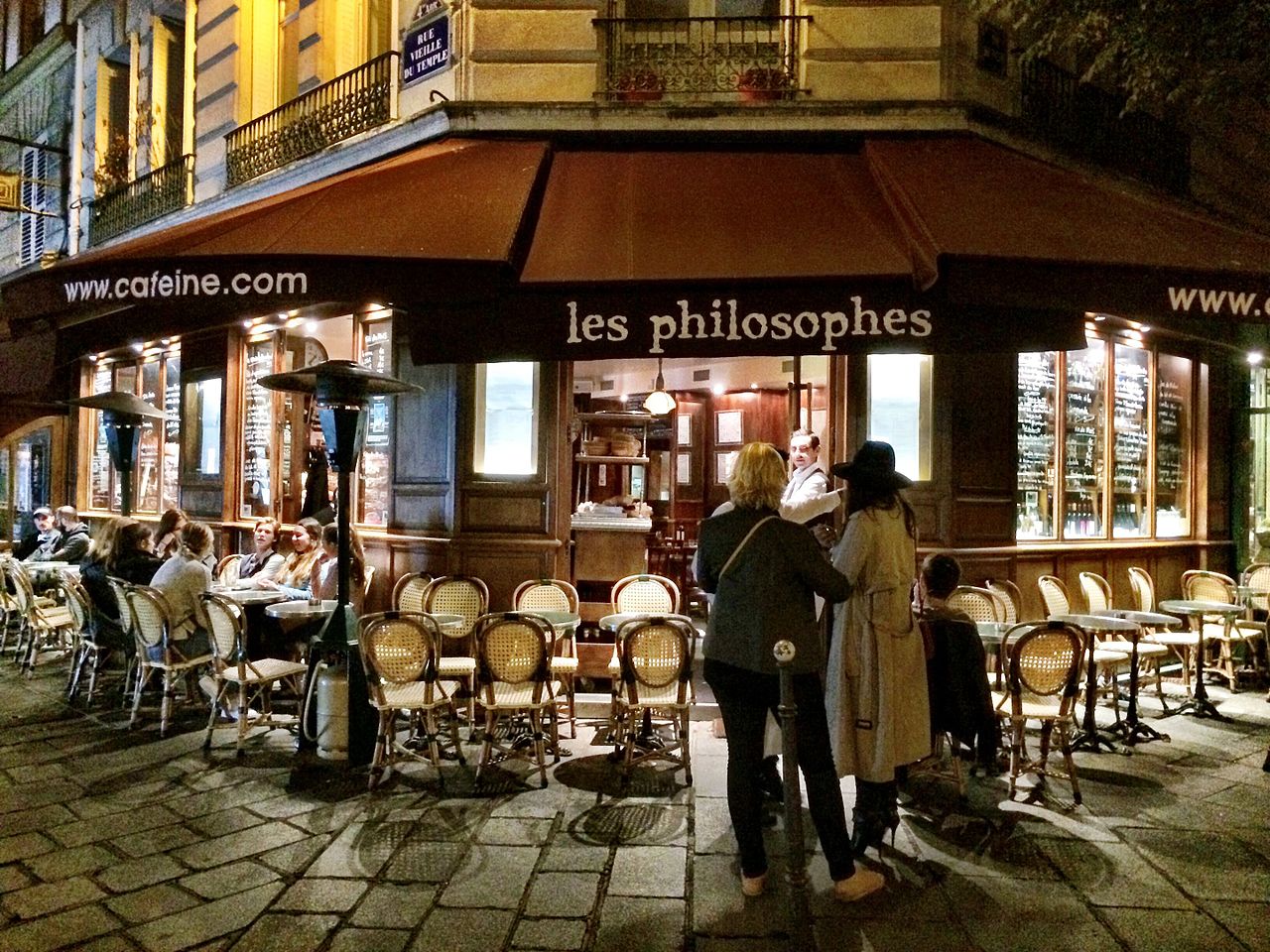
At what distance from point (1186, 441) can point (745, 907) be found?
8846mm

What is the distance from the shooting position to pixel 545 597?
7270mm

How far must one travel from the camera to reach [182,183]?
11047mm

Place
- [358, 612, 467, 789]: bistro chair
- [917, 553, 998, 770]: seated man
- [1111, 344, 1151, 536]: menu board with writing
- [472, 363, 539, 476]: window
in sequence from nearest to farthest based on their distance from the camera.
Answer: [917, 553, 998, 770]: seated man
[358, 612, 467, 789]: bistro chair
[472, 363, 539, 476]: window
[1111, 344, 1151, 536]: menu board with writing

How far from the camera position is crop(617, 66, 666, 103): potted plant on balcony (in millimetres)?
7363

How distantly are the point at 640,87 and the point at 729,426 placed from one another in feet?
20.3

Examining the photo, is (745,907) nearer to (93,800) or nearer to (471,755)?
(471,755)

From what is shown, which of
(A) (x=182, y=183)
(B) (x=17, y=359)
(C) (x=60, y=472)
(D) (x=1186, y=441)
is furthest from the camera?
(C) (x=60, y=472)

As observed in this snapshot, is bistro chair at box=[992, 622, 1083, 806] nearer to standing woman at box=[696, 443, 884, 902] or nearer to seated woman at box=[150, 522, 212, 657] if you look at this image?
standing woman at box=[696, 443, 884, 902]

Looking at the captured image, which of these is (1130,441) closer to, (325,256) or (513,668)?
(513,668)

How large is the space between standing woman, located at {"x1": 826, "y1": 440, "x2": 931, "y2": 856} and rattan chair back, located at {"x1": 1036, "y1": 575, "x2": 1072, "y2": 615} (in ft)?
14.0

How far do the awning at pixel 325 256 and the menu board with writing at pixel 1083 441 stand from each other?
6129mm

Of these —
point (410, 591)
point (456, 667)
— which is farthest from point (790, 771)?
point (410, 591)

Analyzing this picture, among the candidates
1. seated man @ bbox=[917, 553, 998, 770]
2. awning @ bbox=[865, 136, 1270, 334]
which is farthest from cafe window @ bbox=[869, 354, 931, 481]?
seated man @ bbox=[917, 553, 998, 770]

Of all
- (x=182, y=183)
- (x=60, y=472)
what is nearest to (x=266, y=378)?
(x=182, y=183)
